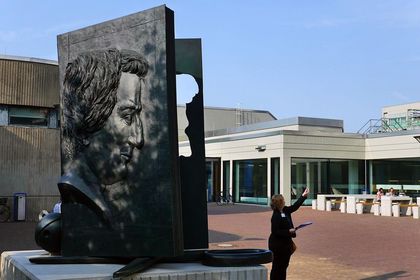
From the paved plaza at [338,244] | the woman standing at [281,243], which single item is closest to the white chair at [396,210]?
the paved plaza at [338,244]

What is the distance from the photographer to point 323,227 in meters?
20.5

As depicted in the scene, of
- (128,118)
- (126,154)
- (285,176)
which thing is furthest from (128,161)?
(285,176)

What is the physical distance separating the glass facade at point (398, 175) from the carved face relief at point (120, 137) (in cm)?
3206

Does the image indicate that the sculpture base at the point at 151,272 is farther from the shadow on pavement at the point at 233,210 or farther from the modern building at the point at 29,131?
the shadow on pavement at the point at 233,210

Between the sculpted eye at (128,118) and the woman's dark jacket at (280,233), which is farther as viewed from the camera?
the woman's dark jacket at (280,233)

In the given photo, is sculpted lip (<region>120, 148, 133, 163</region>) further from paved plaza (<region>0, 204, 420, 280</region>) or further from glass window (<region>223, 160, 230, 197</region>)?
glass window (<region>223, 160, 230, 197</region>)

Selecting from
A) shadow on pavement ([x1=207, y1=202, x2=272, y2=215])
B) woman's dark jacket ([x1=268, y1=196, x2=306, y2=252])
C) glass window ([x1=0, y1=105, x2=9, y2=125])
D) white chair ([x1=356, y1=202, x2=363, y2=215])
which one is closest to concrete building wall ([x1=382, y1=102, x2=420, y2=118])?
shadow on pavement ([x1=207, y1=202, x2=272, y2=215])

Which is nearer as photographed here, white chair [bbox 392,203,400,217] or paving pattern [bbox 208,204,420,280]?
paving pattern [bbox 208,204,420,280]

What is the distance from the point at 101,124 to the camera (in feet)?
21.6

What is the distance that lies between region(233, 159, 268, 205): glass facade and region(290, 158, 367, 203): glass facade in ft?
7.45

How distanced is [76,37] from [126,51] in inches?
37.2

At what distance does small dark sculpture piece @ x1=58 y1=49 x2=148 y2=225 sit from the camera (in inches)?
254

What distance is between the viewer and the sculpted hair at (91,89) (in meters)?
6.55

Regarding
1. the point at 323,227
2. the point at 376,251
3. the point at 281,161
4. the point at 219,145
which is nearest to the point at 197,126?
the point at 376,251
